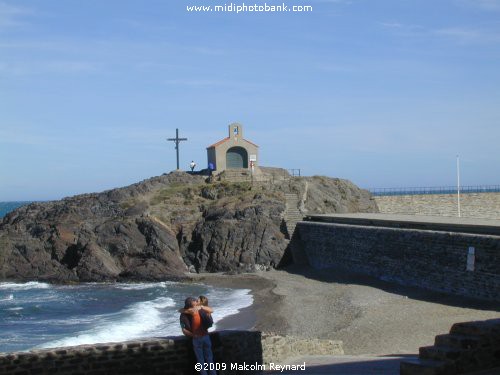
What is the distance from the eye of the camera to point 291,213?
132ft

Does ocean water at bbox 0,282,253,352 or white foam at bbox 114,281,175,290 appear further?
white foam at bbox 114,281,175,290

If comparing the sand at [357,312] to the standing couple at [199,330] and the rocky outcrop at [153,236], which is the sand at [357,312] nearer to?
the rocky outcrop at [153,236]

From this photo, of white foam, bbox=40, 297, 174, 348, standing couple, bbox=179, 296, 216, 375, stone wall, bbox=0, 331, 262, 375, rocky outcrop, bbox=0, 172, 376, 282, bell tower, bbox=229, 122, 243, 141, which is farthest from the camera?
bell tower, bbox=229, 122, 243, 141

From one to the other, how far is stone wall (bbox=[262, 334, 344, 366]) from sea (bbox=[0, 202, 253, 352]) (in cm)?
611

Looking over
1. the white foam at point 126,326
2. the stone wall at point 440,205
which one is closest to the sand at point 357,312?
the white foam at point 126,326

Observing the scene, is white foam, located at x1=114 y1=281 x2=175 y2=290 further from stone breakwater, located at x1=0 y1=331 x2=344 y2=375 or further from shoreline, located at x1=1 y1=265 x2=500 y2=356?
stone breakwater, located at x1=0 y1=331 x2=344 y2=375

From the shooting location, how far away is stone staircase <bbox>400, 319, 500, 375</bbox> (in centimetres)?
998

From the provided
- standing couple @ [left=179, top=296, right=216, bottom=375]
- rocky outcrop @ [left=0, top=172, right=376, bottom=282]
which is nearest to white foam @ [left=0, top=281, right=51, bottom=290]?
rocky outcrop @ [left=0, top=172, right=376, bottom=282]

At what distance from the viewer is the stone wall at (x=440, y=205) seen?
162 feet

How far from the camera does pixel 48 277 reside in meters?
37.7

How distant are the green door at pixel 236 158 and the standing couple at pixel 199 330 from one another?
3842cm

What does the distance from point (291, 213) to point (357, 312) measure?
55.1 ft

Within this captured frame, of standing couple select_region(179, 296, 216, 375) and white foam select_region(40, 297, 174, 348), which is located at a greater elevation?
standing couple select_region(179, 296, 216, 375)

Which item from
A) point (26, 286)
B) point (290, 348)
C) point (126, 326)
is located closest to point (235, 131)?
point (26, 286)
